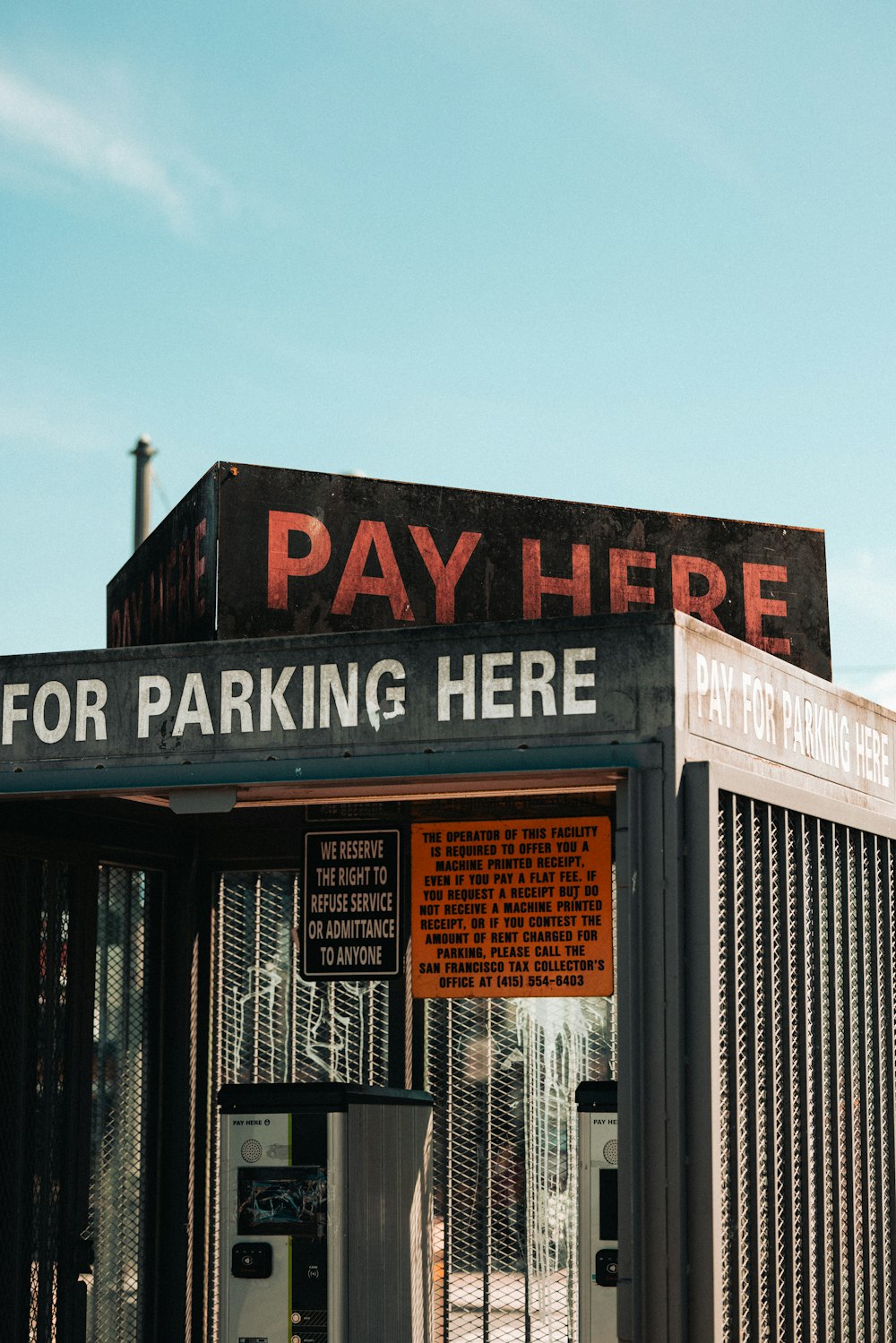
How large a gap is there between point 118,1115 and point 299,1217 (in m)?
2.39

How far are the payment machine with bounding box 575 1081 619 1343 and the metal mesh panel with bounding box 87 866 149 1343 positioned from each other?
9.72 feet

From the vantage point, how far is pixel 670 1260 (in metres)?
6.59

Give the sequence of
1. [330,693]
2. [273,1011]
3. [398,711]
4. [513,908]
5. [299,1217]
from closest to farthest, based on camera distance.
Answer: [398,711]
[330,693]
[299,1217]
[513,908]
[273,1011]

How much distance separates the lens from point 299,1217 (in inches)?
319

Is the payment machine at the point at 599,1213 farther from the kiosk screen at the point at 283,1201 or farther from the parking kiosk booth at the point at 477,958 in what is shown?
the kiosk screen at the point at 283,1201

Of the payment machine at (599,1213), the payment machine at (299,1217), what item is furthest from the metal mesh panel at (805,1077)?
→ the payment machine at (299,1217)

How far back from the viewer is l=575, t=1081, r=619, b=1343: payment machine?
8516mm

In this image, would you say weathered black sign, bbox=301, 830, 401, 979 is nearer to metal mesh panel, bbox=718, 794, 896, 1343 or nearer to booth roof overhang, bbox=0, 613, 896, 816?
booth roof overhang, bbox=0, 613, 896, 816

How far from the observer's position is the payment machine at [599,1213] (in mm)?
8516

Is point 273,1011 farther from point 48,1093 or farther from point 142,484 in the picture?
point 142,484

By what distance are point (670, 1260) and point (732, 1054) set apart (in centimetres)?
87

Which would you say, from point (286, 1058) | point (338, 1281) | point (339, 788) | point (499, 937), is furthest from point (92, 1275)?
point (339, 788)

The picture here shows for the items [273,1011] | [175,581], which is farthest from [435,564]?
[273,1011]

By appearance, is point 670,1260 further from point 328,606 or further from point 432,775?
point 328,606
